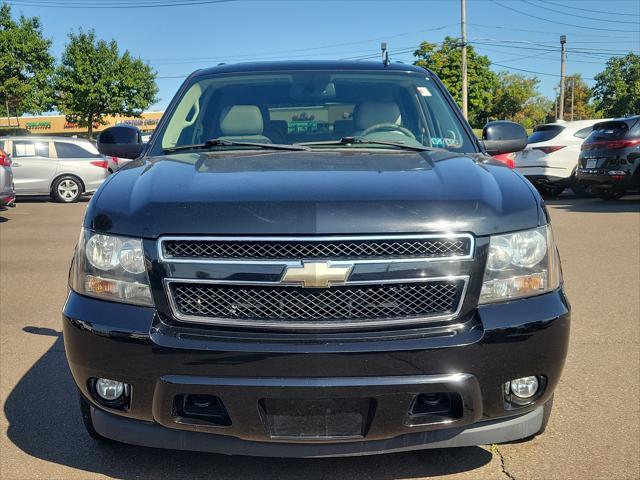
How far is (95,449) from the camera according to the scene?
3336 mm

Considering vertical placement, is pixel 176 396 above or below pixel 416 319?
below

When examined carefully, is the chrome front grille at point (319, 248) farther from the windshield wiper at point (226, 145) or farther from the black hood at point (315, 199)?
the windshield wiper at point (226, 145)

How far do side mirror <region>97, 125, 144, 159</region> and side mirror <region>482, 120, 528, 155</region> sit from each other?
213 cm

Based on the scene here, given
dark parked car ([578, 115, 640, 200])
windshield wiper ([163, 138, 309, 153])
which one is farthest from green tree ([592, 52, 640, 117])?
windshield wiper ([163, 138, 309, 153])

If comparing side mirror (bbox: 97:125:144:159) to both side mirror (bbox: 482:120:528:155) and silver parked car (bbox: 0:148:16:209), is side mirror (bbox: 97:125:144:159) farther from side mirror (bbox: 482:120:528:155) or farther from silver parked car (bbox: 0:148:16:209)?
silver parked car (bbox: 0:148:16:209)

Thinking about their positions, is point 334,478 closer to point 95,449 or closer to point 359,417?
point 359,417

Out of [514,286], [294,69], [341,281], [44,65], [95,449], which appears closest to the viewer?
[341,281]

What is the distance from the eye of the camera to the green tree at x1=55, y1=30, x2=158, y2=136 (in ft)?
149

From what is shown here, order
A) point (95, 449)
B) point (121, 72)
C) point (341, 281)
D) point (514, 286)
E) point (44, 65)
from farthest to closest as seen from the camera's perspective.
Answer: point (121, 72), point (44, 65), point (95, 449), point (514, 286), point (341, 281)

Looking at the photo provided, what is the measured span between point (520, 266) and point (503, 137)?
1.86 meters

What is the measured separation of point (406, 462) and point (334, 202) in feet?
4.29

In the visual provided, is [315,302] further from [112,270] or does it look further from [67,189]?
[67,189]

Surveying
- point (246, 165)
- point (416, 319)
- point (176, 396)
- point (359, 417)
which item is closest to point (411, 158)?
point (246, 165)

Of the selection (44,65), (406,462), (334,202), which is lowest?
(406,462)
